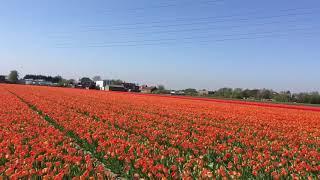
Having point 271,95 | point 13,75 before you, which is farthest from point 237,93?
point 13,75

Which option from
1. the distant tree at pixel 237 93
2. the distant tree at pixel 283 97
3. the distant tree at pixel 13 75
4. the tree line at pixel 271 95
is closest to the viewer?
the tree line at pixel 271 95

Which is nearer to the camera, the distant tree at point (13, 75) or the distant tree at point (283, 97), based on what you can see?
the distant tree at point (283, 97)

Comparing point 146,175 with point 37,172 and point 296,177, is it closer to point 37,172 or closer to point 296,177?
point 37,172

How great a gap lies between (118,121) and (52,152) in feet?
29.3

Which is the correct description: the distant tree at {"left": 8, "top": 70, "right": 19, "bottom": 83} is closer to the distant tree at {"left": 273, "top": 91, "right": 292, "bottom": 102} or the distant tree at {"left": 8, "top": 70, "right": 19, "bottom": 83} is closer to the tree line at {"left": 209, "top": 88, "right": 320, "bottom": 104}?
the tree line at {"left": 209, "top": 88, "right": 320, "bottom": 104}

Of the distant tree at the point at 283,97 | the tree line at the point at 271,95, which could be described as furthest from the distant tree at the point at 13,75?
the distant tree at the point at 283,97

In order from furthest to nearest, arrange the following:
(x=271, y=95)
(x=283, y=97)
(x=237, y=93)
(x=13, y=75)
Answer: (x=13, y=75) → (x=271, y=95) → (x=237, y=93) → (x=283, y=97)

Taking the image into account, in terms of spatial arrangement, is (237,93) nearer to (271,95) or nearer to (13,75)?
(271,95)

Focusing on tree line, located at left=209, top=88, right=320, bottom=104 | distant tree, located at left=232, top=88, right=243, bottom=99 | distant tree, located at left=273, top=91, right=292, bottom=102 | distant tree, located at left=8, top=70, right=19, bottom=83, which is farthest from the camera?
distant tree, located at left=8, top=70, right=19, bottom=83

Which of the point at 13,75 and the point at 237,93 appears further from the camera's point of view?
the point at 13,75

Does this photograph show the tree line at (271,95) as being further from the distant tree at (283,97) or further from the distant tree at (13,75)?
the distant tree at (13,75)

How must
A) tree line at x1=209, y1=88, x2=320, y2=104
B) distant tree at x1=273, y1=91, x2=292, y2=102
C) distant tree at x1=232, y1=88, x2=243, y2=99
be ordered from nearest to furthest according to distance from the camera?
1. tree line at x1=209, y1=88, x2=320, y2=104
2. distant tree at x1=273, y1=91, x2=292, y2=102
3. distant tree at x1=232, y1=88, x2=243, y2=99

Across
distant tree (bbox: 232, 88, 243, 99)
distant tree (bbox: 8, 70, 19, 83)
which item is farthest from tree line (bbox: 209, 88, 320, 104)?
distant tree (bbox: 8, 70, 19, 83)

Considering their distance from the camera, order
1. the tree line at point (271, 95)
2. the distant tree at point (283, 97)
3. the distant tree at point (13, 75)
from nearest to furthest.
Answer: the tree line at point (271, 95)
the distant tree at point (283, 97)
the distant tree at point (13, 75)
